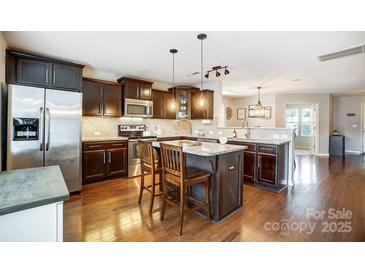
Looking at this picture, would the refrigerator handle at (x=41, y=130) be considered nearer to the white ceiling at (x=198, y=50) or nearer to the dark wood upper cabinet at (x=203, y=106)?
the white ceiling at (x=198, y=50)

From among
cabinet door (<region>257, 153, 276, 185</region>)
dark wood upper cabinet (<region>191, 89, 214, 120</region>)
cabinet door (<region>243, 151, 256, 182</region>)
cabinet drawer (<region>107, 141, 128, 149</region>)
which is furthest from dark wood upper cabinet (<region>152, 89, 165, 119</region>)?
cabinet door (<region>257, 153, 276, 185</region>)

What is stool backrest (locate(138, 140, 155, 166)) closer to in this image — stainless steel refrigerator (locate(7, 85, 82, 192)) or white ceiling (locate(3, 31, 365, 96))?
stainless steel refrigerator (locate(7, 85, 82, 192))

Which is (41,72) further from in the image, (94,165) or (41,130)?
(94,165)

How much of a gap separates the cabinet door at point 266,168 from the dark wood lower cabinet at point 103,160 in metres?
2.84

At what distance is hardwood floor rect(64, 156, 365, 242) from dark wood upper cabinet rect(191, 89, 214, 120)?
2.40 meters

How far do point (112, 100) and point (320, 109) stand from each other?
7.71m

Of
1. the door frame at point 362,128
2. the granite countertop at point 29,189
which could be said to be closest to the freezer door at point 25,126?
the granite countertop at point 29,189

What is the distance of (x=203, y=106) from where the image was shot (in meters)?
5.21

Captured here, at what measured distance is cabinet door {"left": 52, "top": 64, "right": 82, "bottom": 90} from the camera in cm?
311
